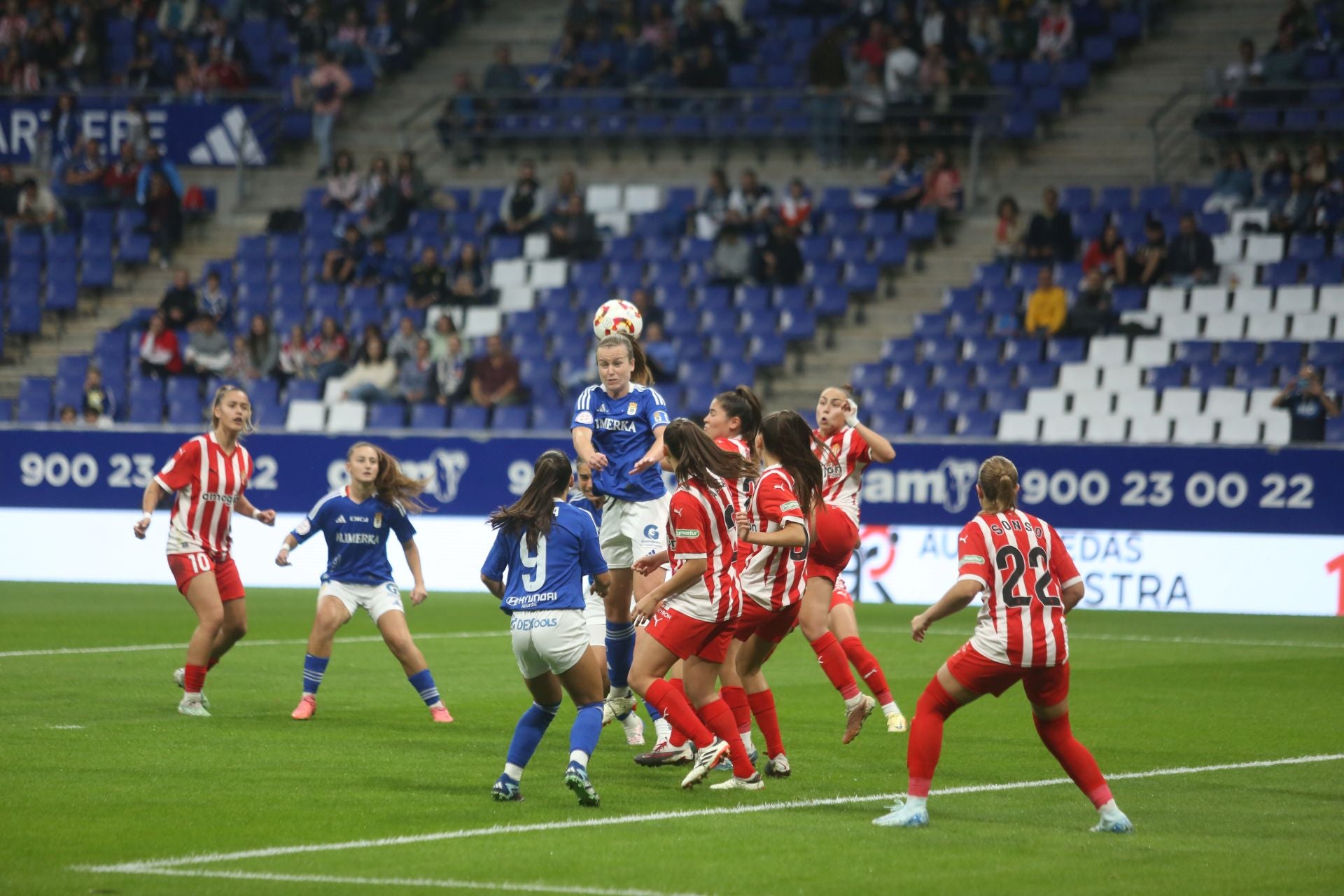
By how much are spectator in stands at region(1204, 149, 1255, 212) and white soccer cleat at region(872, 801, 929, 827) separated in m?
19.0

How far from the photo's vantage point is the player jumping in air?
41.2ft

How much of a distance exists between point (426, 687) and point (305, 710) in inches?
31.0

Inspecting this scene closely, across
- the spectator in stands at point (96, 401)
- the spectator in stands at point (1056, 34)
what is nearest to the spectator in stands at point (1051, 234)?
the spectator in stands at point (1056, 34)

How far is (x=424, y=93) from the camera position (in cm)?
3412

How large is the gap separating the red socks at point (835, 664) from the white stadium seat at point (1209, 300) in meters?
14.5

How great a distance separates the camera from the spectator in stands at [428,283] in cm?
2841

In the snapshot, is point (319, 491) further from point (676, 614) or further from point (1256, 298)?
point (676, 614)

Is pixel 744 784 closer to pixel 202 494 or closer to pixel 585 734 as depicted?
pixel 585 734

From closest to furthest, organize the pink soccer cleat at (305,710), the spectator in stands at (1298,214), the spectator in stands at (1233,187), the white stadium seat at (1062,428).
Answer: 1. the pink soccer cleat at (305,710)
2. the white stadium seat at (1062,428)
3. the spectator in stands at (1298,214)
4. the spectator in stands at (1233,187)

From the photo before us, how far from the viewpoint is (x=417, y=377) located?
26656mm

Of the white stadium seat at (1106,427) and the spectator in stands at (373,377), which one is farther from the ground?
the spectator in stands at (373,377)

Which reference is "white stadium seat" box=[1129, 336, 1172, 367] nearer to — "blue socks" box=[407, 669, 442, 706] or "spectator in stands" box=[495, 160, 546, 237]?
"spectator in stands" box=[495, 160, 546, 237]

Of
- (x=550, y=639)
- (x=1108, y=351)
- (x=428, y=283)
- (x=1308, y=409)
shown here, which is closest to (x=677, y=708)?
(x=550, y=639)

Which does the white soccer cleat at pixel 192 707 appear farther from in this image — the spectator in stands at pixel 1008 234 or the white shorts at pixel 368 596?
the spectator in stands at pixel 1008 234
